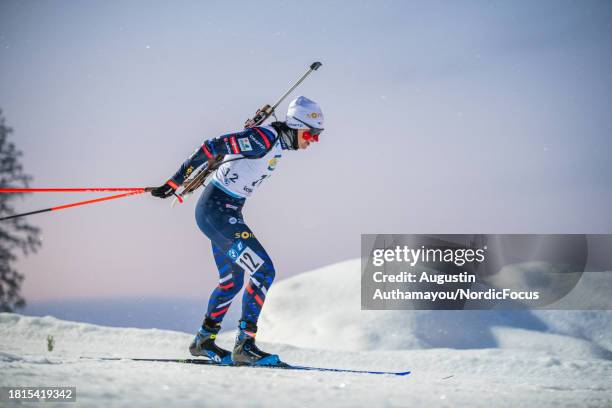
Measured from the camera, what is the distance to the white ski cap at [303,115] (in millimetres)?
4738

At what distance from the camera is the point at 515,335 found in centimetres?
1306

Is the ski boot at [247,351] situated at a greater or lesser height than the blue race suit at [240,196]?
lesser

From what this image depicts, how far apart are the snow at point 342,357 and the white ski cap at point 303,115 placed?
86.4 inches

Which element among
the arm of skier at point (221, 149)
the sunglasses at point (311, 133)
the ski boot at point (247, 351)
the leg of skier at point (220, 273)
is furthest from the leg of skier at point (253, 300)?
the sunglasses at point (311, 133)

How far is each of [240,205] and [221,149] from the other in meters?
0.55

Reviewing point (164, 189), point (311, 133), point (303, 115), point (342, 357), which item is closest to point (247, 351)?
point (164, 189)

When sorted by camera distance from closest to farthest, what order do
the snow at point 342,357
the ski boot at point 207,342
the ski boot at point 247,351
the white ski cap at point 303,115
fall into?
1. the snow at point 342,357
2. the ski boot at point 247,351
3. the white ski cap at point 303,115
4. the ski boot at point 207,342

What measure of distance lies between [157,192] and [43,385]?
2.21 meters

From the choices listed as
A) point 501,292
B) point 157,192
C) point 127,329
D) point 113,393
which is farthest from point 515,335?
point 113,393

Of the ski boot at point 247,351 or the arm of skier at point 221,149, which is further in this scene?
the ski boot at point 247,351

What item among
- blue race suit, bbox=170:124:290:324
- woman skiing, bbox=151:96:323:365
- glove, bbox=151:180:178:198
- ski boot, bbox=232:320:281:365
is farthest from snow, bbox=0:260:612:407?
glove, bbox=151:180:178:198

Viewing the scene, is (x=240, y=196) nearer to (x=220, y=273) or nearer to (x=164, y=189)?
(x=164, y=189)

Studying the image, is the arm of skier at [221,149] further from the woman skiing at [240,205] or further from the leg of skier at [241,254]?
the leg of skier at [241,254]

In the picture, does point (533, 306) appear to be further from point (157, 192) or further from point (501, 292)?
point (157, 192)
